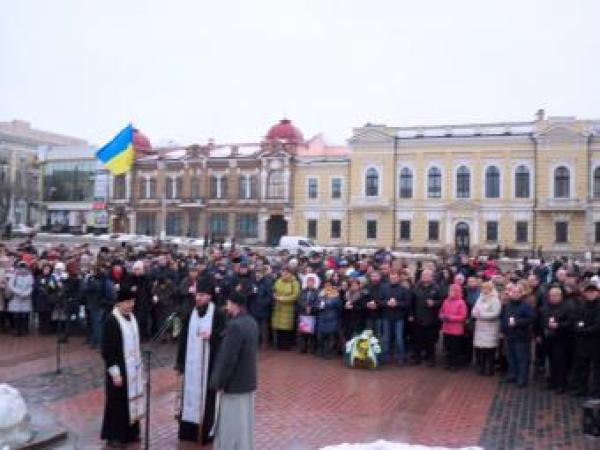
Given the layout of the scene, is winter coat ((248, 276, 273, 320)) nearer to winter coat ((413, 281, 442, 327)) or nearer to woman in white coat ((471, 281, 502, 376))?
winter coat ((413, 281, 442, 327))

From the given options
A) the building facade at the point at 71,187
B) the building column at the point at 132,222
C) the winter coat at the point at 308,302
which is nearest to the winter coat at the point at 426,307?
the winter coat at the point at 308,302

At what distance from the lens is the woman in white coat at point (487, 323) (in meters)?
Result: 11.2

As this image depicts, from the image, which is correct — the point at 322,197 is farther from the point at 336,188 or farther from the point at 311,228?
the point at 311,228

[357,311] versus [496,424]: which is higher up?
[357,311]

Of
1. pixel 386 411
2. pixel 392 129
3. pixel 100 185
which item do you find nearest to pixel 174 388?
pixel 386 411

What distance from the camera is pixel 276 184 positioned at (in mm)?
54500

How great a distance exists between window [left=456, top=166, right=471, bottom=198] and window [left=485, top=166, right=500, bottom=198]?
1.28 meters

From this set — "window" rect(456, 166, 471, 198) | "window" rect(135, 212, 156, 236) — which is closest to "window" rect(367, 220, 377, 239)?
"window" rect(456, 166, 471, 198)

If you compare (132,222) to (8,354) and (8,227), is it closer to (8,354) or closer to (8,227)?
(8,227)

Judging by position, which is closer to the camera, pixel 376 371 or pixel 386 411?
pixel 386 411

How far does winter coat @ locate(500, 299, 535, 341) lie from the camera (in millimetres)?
10664

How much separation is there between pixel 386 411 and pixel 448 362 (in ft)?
11.1

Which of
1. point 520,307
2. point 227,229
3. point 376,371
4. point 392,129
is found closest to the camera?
point 520,307

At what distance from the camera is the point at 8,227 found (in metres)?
50.2
